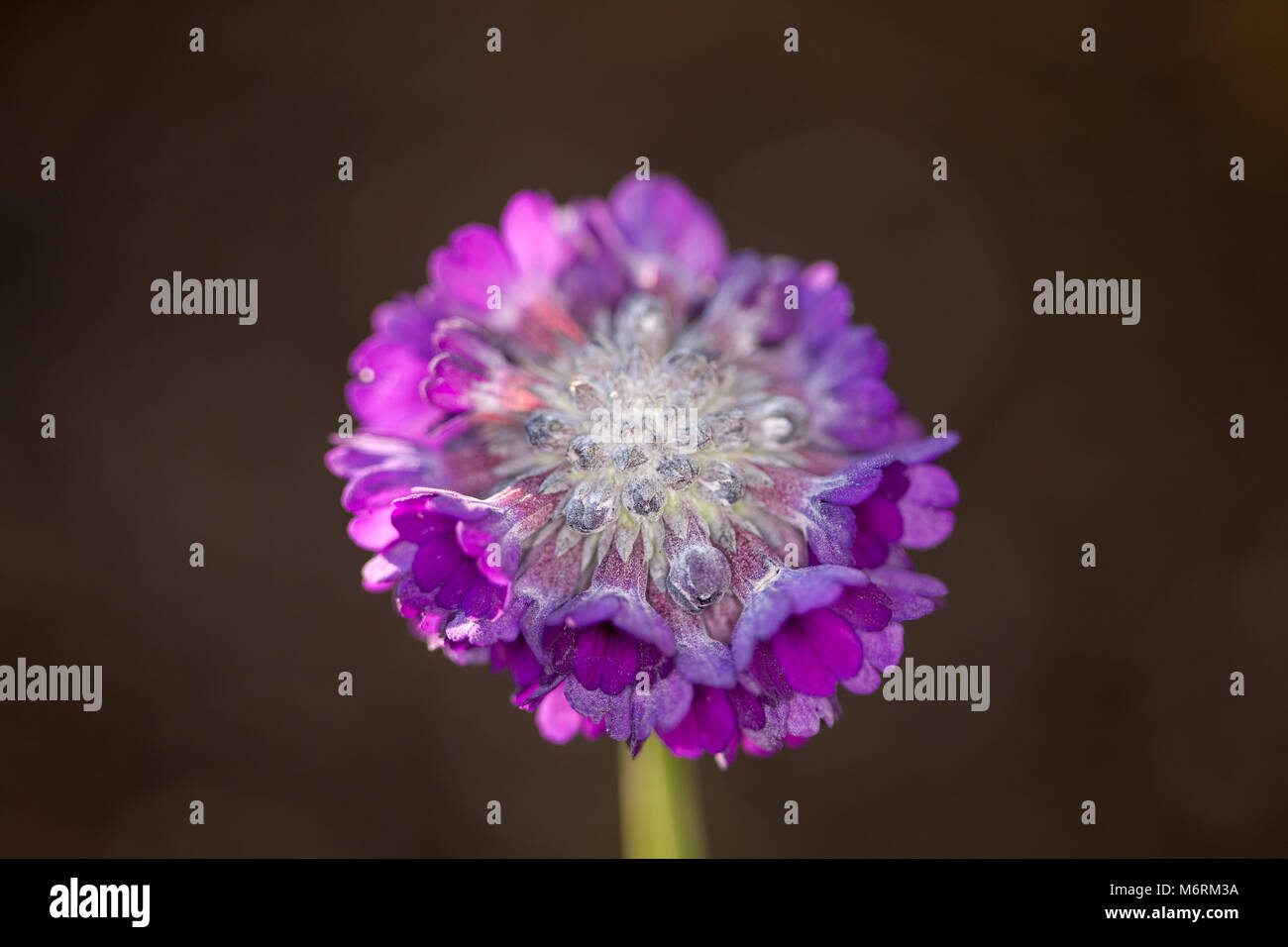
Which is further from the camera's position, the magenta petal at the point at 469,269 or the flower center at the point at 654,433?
the magenta petal at the point at 469,269

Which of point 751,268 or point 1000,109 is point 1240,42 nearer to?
point 1000,109

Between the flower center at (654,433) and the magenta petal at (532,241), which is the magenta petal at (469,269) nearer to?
the magenta petal at (532,241)

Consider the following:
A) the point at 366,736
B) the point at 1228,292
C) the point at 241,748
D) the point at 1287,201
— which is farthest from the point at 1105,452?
the point at 241,748

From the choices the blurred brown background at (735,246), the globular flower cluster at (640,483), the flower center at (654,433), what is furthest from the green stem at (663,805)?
the blurred brown background at (735,246)

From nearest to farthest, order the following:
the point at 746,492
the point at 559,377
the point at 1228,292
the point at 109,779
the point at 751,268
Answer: the point at 746,492 < the point at 559,377 < the point at 751,268 < the point at 109,779 < the point at 1228,292

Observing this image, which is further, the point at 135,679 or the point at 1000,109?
the point at 1000,109

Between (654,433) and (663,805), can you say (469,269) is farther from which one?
(663,805)
